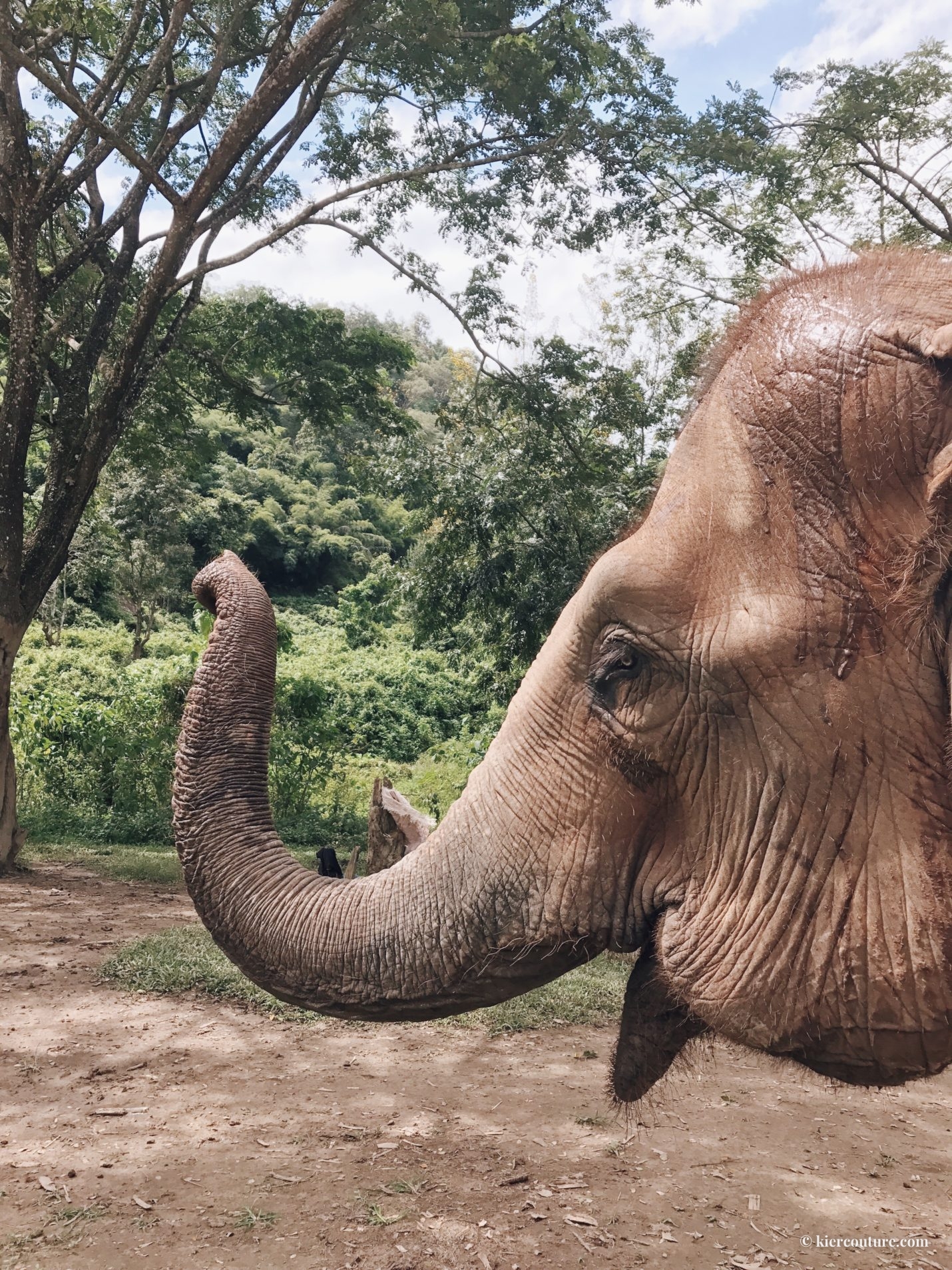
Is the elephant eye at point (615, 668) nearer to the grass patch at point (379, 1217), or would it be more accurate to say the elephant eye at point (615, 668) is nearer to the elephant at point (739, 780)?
the elephant at point (739, 780)

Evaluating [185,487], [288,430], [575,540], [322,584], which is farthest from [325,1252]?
[288,430]

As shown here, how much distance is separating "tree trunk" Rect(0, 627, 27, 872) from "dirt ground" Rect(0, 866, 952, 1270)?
12.1 ft

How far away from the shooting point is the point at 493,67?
30.6ft

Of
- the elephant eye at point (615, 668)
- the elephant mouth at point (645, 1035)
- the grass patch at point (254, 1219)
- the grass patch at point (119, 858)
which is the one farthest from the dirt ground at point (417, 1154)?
the grass patch at point (119, 858)

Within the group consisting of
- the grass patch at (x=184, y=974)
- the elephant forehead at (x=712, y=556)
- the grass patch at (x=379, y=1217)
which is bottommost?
the grass patch at (x=379, y=1217)

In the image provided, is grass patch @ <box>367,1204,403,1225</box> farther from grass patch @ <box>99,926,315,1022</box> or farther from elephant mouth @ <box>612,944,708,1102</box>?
grass patch @ <box>99,926,315,1022</box>

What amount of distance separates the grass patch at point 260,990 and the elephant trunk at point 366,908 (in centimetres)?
398

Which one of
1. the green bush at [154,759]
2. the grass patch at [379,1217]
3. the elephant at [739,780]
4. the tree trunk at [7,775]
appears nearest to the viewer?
the elephant at [739,780]

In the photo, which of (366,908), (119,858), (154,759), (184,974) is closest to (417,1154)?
(366,908)

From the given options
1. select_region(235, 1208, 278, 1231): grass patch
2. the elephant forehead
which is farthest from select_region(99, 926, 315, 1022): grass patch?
the elephant forehead

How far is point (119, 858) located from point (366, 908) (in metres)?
9.81

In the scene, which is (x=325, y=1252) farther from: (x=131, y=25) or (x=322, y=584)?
(x=322, y=584)

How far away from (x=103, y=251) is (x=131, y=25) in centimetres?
219

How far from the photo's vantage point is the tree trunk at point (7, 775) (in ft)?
28.6
